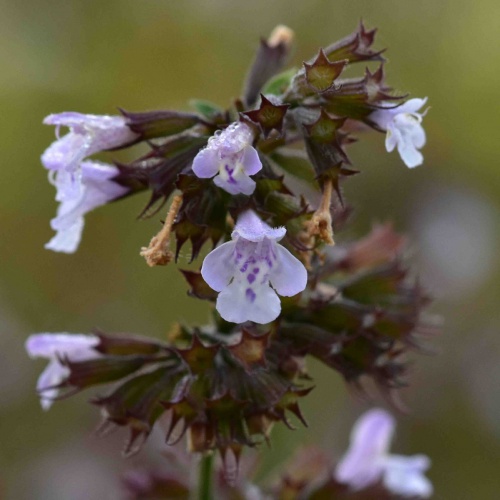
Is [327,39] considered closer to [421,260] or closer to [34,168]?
[421,260]

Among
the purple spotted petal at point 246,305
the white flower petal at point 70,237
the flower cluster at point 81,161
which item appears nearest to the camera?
the purple spotted petal at point 246,305

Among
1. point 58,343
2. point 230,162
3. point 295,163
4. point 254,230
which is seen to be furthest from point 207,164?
point 58,343

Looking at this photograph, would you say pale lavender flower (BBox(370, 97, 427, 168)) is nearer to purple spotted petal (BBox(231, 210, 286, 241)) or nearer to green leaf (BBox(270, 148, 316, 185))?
green leaf (BBox(270, 148, 316, 185))

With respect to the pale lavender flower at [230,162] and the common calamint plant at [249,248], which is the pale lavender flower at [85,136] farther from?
the pale lavender flower at [230,162]

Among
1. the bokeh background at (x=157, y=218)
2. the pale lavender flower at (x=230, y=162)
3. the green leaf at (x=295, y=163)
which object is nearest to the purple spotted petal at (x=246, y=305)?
the pale lavender flower at (x=230, y=162)

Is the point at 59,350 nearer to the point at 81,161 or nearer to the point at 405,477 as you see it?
the point at 81,161

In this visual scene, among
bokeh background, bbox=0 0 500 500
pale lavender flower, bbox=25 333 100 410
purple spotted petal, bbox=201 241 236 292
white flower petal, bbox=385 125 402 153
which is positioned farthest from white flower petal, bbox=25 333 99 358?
bokeh background, bbox=0 0 500 500

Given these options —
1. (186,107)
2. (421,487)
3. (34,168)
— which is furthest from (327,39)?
(421,487)
